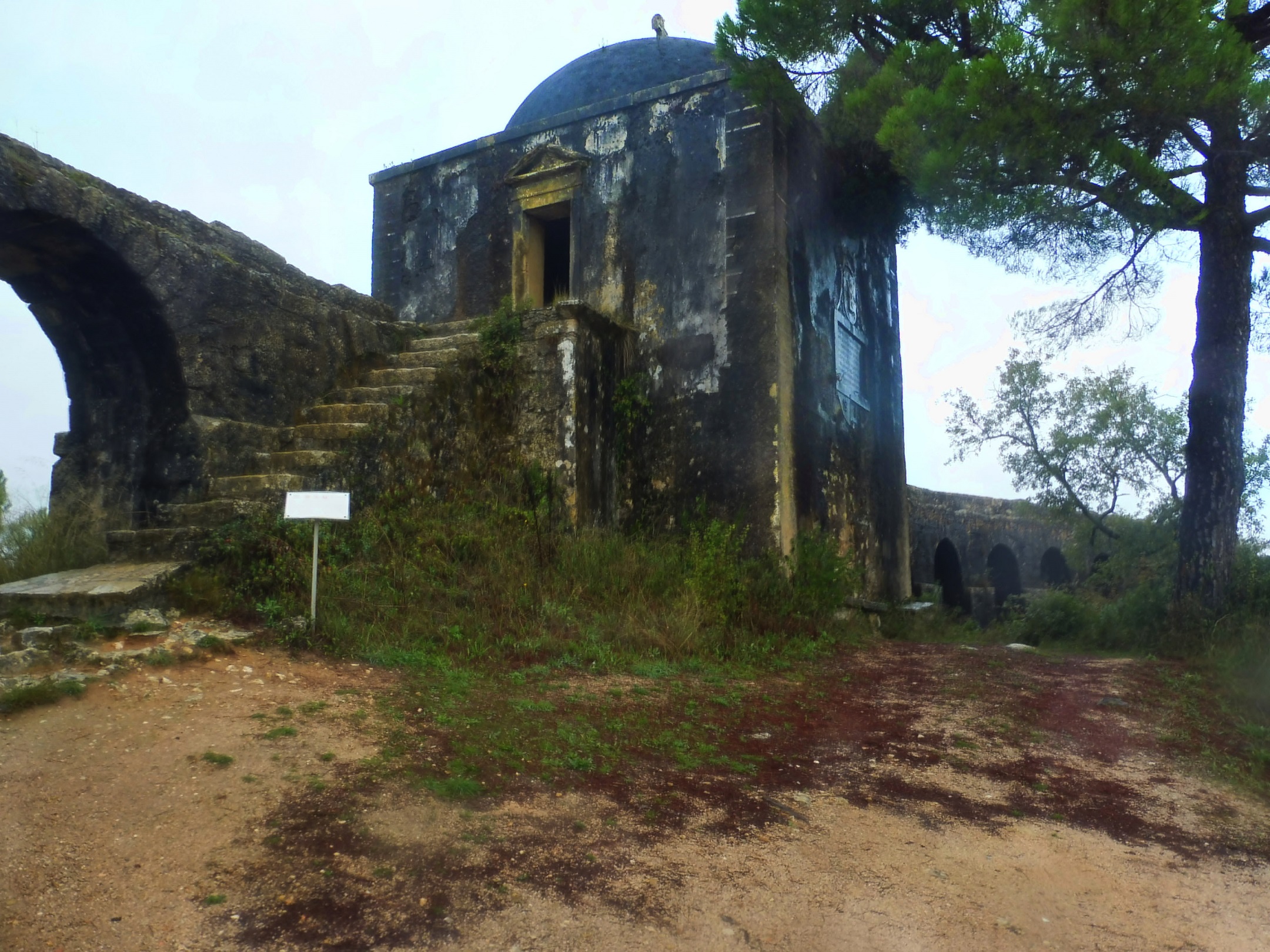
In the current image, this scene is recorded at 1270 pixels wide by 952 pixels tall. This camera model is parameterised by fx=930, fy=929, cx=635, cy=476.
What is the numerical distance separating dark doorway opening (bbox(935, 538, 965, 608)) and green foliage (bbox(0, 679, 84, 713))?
15765 mm

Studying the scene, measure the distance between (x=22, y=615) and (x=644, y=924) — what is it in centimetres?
396

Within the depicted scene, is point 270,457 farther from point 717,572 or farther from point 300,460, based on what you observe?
point 717,572

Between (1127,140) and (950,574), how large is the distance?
11.0m

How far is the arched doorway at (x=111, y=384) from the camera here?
6180 mm

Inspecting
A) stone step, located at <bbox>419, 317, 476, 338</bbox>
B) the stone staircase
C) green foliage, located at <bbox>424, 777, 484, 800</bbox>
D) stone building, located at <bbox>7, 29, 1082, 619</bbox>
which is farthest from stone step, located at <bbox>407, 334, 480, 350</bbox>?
green foliage, located at <bbox>424, 777, 484, 800</bbox>

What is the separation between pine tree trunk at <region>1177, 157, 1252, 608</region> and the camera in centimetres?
776

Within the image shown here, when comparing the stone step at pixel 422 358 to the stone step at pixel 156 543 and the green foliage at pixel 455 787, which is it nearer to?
the stone step at pixel 156 543

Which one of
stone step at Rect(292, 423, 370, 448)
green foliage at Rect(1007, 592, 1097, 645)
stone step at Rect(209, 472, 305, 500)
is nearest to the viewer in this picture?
stone step at Rect(209, 472, 305, 500)

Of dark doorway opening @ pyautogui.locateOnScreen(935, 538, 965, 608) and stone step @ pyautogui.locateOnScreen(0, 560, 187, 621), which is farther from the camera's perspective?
dark doorway opening @ pyautogui.locateOnScreen(935, 538, 965, 608)

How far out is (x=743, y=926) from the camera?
2.75 metres

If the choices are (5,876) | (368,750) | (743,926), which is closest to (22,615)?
(368,750)

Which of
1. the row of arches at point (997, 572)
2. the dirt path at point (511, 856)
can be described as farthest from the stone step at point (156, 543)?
the row of arches at point (997, 572)

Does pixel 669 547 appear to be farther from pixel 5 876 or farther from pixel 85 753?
pixel 5 876

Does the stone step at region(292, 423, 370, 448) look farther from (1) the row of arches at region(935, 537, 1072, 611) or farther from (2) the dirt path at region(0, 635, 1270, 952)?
(1) the row of arches at region(935, 537, 1072, 611)
